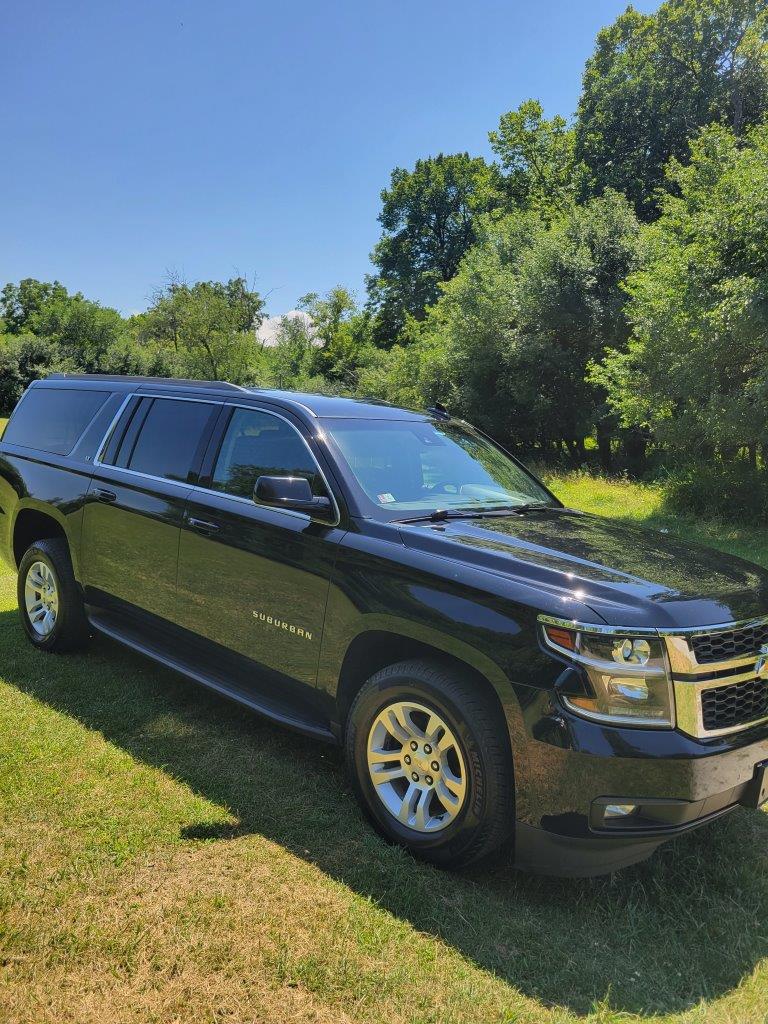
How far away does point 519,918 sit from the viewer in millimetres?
2734

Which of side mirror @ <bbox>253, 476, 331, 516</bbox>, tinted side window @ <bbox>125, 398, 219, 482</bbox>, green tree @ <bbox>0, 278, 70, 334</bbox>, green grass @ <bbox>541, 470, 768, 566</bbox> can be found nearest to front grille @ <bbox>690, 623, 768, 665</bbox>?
side mirror @ <bbox>253, 476, 331, 516</bbox>

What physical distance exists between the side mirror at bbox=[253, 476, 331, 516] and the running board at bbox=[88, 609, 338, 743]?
38.7 inches

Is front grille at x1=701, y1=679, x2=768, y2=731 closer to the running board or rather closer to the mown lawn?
the mown lawn

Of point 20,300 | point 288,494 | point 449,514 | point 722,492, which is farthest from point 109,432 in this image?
point 20,300

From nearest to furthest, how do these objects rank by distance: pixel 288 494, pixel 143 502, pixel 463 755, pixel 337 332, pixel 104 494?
pixel 463 755 → pixel 288 494 → pixel 143 502 → pixel 104 494 → pixel 337 332

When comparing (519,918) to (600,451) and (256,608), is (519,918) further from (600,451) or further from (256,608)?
(600,451)

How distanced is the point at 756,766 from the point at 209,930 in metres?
2.04

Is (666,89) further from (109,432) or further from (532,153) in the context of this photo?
(109,432)

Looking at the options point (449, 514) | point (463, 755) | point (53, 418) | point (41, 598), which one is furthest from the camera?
point (53, 418)

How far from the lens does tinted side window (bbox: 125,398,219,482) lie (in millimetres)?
4363

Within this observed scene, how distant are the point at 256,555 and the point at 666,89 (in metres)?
42.0

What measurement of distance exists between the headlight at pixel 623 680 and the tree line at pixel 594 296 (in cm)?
1033

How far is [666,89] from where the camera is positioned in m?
37.0

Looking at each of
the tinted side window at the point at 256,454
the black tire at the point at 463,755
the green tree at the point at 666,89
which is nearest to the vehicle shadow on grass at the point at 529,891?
the black tire at the point at 463,755
